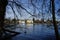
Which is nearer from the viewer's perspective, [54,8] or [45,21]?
[54,8]

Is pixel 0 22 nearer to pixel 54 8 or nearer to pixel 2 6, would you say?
pixel 2 6

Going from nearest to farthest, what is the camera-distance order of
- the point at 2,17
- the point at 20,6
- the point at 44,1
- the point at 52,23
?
the point at 2,17 → the point at 20,6 → the point at 44,1 → the point at 52,23

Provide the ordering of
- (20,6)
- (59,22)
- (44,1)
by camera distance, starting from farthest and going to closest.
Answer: (59,22), (44,1), (20,6)

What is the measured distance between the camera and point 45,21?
6.49 m

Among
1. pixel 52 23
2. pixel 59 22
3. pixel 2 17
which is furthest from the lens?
pixel 59 22

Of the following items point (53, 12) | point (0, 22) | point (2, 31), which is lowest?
point (2, 31)

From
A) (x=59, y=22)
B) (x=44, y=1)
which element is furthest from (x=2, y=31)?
(x=59, y=22)

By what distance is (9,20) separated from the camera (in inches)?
245

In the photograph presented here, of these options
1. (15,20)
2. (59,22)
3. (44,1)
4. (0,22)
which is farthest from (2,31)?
(59,22)

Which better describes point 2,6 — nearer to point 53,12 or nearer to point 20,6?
point 20,6

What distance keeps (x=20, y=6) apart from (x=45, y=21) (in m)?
1.58

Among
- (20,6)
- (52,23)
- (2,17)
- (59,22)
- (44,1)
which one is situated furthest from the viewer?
(59,22)

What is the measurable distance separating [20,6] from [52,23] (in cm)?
174

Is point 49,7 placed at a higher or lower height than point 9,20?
higher
